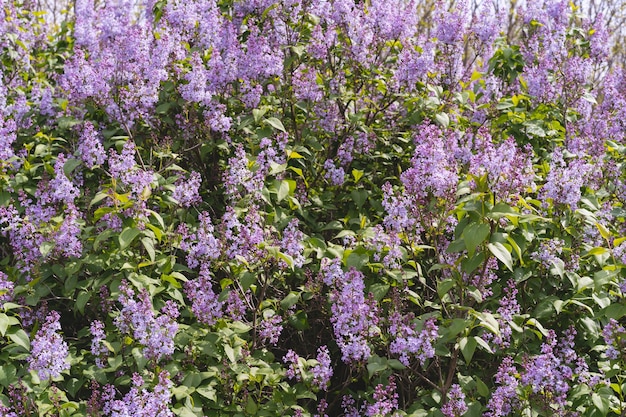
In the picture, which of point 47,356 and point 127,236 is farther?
point 127,236

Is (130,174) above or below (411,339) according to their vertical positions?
above

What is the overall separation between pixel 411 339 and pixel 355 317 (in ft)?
1.10

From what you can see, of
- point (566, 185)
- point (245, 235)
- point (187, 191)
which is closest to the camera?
point (245, 235)

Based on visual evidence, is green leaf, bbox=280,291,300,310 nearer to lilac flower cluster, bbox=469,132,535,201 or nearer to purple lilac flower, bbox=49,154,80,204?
lilac flower cluster, bbox=469,132,535,201

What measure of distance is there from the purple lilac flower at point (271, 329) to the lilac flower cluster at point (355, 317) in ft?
1.48

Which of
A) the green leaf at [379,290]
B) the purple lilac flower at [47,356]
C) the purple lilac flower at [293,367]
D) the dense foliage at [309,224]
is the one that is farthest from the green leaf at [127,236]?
the green leaf at [379,290]

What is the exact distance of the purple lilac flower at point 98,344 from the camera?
13.9 ft

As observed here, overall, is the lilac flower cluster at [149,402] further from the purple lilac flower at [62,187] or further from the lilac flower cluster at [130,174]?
the purple lilac flower at [62,187]

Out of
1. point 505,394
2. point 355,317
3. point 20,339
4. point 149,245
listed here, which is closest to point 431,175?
point 355,317

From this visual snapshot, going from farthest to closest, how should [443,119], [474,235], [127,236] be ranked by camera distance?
[443,119]
[127,236]
[474,235]

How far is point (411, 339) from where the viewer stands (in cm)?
414

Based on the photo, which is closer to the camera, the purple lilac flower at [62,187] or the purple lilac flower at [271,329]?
the purple lilac flower at [271,329]

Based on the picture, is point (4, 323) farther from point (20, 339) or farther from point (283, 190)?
point (283, 190)

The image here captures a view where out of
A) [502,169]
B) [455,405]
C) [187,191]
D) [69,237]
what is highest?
[502,169]
